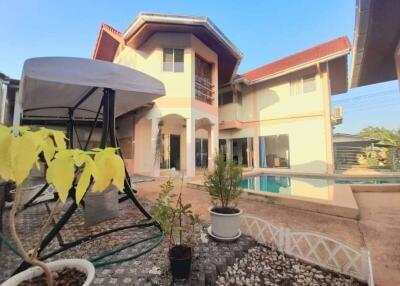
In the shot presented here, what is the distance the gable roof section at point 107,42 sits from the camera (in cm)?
1234

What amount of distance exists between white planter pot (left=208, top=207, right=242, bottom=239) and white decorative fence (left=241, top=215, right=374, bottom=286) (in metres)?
0.35

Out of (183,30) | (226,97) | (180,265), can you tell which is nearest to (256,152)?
(226,97)

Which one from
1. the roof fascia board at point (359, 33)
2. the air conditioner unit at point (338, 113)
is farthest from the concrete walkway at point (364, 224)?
the air conditioner unit at point (338, 113)

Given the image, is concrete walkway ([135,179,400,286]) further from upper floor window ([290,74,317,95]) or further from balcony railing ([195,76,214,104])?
upper floor window ([290,74,317,95])

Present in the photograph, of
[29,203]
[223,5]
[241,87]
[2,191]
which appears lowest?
[29,203]

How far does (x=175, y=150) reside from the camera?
1346cm

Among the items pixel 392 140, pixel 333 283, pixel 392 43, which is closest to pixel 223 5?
pixel 392 43

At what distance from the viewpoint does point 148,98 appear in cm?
373

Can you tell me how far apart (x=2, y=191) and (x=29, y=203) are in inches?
66.2

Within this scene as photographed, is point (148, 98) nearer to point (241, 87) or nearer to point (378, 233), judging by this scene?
point (378, 233)

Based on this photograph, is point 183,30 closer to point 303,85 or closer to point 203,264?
point 303,85

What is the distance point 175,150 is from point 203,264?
11.3 meters

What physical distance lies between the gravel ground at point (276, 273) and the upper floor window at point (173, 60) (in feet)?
31.2

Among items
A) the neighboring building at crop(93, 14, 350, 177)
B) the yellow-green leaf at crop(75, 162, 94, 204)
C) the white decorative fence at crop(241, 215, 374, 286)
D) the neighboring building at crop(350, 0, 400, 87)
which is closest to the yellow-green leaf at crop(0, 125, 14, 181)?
the yellow-green leaf at crop(75, 162, 94, 204)
